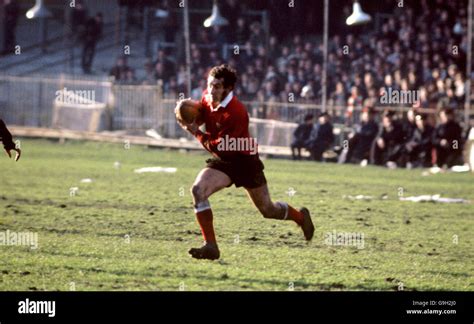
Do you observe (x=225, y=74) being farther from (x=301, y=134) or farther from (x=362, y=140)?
(x=301, y=134)

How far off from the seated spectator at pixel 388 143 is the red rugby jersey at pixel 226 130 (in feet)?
53.1


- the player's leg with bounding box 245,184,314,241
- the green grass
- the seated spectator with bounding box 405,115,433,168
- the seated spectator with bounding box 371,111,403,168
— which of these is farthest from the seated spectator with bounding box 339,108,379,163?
the player's leg with bounding box 245,184,314,241

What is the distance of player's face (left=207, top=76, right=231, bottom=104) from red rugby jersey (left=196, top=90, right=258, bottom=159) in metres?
0.05

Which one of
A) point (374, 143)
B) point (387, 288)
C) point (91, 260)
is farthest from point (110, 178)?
point (387, 288)

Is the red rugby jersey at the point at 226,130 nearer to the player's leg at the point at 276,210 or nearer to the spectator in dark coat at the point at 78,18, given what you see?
the player's leg at the point at 276,210

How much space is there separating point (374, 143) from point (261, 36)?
370 inches

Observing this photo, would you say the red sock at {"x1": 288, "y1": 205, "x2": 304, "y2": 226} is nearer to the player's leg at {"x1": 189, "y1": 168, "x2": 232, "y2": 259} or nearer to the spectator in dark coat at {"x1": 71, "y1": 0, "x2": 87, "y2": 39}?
the player's leg at {"x1": 189, "y1": 168, "x2": 232, "y2": 259}

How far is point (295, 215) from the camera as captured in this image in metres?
13.4

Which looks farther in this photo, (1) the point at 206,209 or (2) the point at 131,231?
(2) the point at 131,231

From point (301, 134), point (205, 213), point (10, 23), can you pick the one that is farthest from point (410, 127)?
point (205, 213)

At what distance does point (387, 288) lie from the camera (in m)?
11.0

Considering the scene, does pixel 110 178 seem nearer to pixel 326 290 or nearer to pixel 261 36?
pixel 326 290

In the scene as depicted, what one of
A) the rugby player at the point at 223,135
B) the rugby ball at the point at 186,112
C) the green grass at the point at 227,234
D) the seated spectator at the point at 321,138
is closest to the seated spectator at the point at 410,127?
the seated spectator at the point at 321,138
